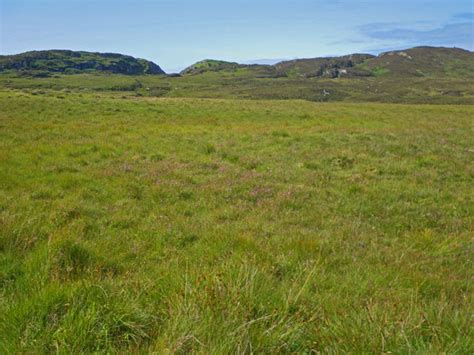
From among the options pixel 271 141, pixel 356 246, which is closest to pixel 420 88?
pixel 271 141

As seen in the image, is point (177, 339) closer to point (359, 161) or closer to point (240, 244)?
point (240, 244)

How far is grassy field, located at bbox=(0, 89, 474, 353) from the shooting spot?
3.39 metres

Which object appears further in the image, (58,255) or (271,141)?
(271,141)

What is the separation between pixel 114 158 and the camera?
15.3m

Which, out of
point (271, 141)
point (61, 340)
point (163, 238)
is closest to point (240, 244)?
point (163, 238)

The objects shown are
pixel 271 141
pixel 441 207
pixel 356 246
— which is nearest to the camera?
pixel 356 246

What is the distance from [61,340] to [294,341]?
1.93 meters

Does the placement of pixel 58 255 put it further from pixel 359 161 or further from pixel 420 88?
pixel 420 88

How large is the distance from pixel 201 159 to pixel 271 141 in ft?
16.8

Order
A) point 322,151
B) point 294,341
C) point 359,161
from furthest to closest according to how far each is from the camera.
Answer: point 322,151, point 359,161, point 294,341

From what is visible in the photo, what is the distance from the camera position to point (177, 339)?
10.4 ft

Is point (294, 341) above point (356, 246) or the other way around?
above

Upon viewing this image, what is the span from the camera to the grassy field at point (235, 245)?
339 cm

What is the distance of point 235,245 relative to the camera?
666 centimetres
